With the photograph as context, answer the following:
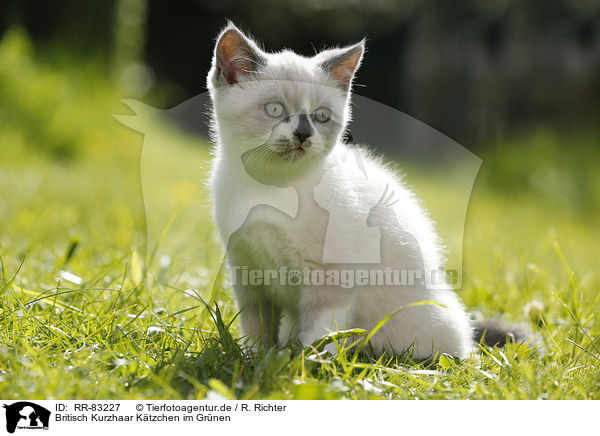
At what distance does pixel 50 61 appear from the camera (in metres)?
5.54

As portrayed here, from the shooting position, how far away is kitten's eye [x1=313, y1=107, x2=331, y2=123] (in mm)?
1772

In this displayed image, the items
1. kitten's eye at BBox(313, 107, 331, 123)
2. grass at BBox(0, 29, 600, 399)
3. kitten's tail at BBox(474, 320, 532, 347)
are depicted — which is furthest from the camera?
kitten's tail at BBox(474, 320, 532, 347)

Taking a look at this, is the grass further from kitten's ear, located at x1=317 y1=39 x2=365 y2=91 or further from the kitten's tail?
kitten's ear, located at x1=317 y1=39 x2=365 y2=91

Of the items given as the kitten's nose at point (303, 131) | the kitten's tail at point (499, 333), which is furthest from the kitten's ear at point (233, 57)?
the kitten's tail at point (499, 333)

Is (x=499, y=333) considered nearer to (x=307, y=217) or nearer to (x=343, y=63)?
(x=307, y=217)

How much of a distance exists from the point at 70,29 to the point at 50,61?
1.60 feet

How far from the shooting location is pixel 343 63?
73.9 inches

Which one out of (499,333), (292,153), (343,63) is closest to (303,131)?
(292,153)

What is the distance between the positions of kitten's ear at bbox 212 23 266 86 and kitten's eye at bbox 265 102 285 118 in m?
0.14

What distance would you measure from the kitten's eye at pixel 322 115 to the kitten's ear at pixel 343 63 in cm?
16

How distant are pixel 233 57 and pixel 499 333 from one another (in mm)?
1329
